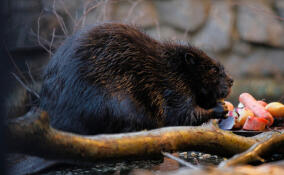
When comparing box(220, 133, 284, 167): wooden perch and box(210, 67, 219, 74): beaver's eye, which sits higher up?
box(210, 67, 219, 74): beaver's eye

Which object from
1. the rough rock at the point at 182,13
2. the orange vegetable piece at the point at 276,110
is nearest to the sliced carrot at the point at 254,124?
the orange vegetable piece at the point at 276,110

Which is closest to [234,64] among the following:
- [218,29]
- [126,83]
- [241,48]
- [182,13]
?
[241,48]

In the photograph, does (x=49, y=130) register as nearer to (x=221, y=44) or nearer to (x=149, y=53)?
(x=149, y=53)

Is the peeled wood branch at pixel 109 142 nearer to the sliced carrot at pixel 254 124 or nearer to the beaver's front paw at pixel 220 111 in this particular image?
the sliced carrot at pixel 254 124

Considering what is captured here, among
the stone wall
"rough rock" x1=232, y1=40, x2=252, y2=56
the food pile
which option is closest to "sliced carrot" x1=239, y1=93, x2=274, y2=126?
the food pile

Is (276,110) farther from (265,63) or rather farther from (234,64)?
(265,63)

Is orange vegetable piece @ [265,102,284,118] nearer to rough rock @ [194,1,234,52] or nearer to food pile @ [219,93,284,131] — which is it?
food pile @ [219,93,284,131]

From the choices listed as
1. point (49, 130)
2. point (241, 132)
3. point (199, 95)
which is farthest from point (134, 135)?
point (199, 95)

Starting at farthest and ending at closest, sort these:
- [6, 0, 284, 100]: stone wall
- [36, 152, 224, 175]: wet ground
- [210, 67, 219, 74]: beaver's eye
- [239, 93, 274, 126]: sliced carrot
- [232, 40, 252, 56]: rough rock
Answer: [232, 40, 252, 56]: rough rock, [6, 0, 284, 100]: stone wall, [210, 67, 219, 74]: beaver's eye, [239, 93, 274, 126]: sliced carrot, [36, 152, 224, 175]: wet ground
